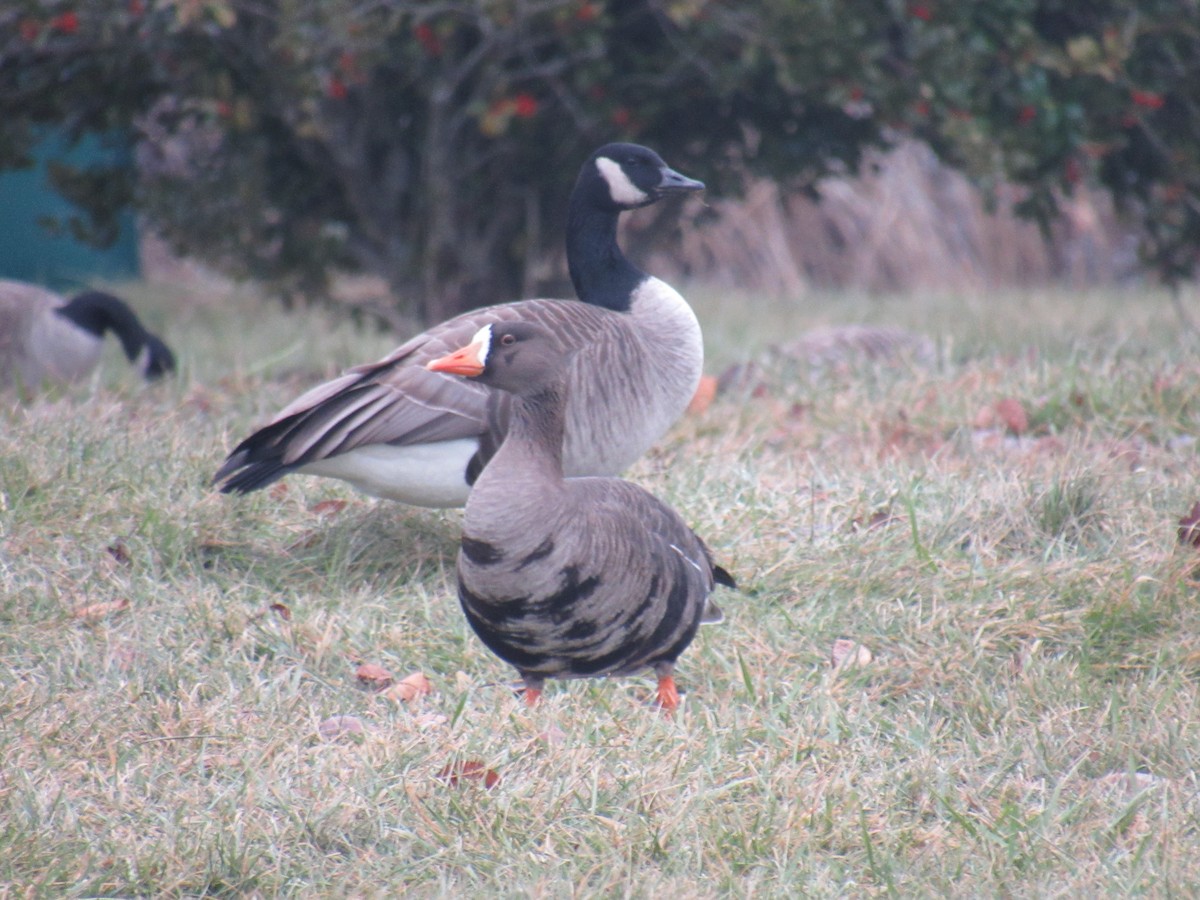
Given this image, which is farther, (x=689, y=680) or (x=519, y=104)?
(x=519, y=104)

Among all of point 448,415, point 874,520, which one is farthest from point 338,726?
point 874,520

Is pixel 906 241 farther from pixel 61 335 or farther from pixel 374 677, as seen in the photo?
pixel 374 677

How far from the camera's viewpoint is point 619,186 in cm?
471

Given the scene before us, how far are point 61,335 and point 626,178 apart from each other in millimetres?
3221

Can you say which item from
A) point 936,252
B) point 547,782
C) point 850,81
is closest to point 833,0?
point 850,81

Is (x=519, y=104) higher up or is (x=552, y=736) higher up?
(x=519, y=104)

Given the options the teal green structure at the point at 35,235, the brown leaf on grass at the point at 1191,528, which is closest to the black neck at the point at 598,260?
the brown leaf on grass at the point at 1191,528

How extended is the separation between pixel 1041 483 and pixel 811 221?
8703mm

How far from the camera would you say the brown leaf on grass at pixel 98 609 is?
348 centimetres

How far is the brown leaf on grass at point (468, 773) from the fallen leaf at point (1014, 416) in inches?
117

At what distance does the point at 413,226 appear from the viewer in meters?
6.98

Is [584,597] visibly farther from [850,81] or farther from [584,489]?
[850,81]

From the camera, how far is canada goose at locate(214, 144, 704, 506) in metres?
3.68

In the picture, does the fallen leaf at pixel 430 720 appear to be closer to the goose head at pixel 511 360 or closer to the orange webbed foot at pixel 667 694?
the orange webbed foot at pixel 667 694
